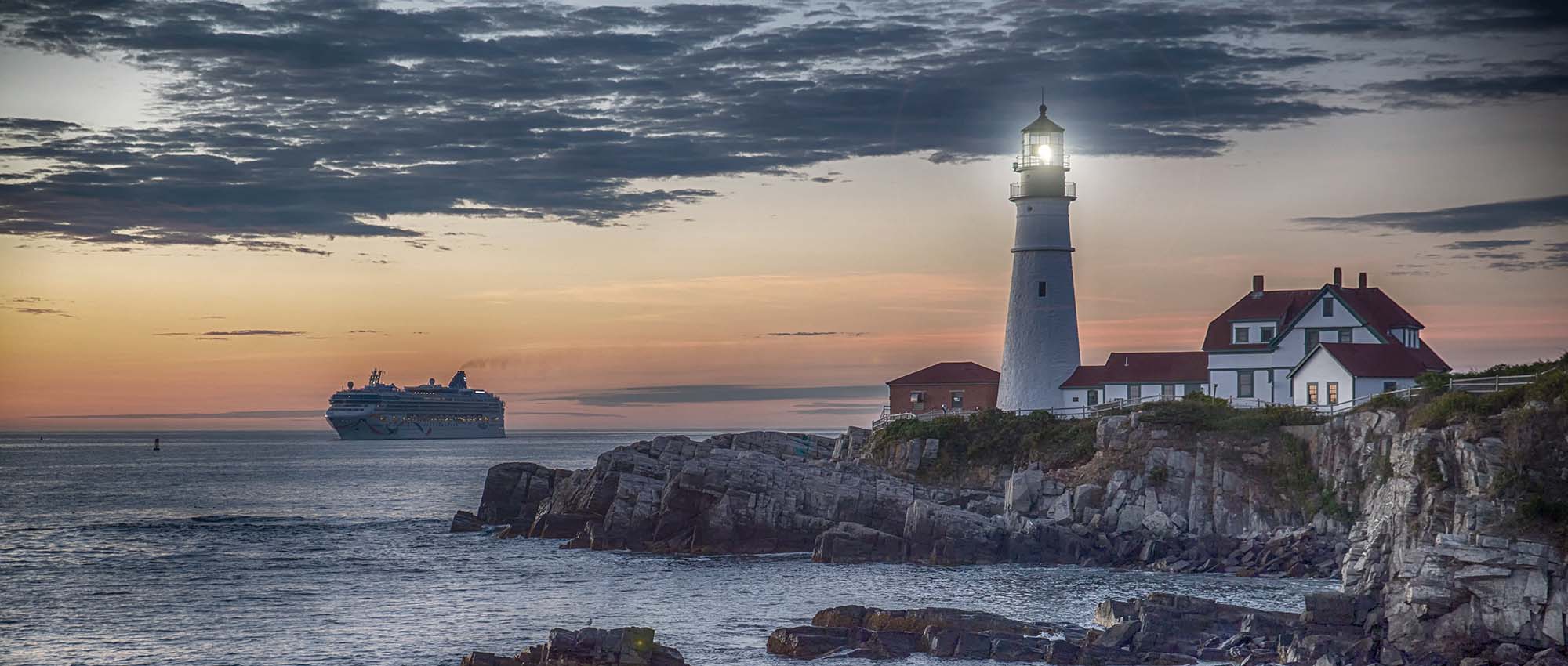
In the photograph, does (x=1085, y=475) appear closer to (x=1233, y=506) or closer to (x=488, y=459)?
(x=1233, y=506)

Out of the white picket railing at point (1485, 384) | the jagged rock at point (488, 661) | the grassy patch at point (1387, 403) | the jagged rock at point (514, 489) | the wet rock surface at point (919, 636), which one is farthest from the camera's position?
the jagged rock at point (514, 489)

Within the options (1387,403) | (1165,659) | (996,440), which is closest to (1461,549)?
(1165,659)

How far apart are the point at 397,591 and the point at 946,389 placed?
34.6m

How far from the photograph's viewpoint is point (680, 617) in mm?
34031

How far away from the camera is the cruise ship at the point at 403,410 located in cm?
17962

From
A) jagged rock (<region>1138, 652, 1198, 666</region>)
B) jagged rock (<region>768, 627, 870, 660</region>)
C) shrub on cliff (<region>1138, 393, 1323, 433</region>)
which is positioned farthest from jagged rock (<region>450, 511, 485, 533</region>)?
jagged rock (<region>1138, 652, 1198, 666</region>)

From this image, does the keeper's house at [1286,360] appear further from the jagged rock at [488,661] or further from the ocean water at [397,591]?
the jagged rock at [488,661]

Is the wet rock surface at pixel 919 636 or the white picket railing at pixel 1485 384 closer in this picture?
the wet rock surface at pixel 919 636

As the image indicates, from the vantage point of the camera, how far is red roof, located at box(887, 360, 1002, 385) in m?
68.4

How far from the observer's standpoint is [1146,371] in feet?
200

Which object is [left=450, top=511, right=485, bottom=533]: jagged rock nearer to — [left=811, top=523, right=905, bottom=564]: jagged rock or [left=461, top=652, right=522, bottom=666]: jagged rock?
[left=811, top=523, right=905, bottom=564]: jagged rock

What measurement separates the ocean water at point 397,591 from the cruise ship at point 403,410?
114405 mm

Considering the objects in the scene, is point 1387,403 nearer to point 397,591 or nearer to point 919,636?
point 919,636

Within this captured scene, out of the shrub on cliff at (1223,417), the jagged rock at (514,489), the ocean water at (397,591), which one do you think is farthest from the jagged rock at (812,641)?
the jagged rock at (514,489)
